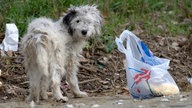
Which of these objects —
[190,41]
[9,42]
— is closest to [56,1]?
[9,42]

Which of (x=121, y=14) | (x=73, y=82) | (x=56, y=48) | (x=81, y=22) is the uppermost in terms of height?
(x=121, y=14)

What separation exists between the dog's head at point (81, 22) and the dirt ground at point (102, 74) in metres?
0.77

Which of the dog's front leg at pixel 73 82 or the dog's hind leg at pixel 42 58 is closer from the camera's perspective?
the dog's hind leg at pixel 42 58

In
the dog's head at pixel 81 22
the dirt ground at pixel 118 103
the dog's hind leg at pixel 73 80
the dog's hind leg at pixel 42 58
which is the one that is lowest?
the dirt ground at pixel 118 103

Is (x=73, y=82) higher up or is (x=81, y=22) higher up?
(x=81, y=22)

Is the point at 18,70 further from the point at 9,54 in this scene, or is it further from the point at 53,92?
the point at 53,92

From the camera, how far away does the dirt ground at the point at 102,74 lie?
739 centimetres

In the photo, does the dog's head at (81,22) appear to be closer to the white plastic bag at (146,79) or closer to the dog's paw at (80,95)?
the white plastic bag at (146,79)

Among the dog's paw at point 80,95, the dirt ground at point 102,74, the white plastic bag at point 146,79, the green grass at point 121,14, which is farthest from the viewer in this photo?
the green grass at point 121,14

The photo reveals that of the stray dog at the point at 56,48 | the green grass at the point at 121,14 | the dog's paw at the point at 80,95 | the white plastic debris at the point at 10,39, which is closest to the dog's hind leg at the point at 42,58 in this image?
the stray dog at the point at 56,48

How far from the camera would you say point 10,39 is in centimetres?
842

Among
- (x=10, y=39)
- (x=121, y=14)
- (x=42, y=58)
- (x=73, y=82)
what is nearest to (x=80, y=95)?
(x=73, y=82)

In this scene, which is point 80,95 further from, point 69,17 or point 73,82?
point 69,17

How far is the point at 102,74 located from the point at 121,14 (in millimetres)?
2396
